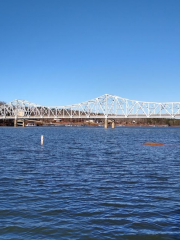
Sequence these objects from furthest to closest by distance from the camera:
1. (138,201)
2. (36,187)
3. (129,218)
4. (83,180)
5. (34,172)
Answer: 1. (34,172)
2. (83,180)
3. (36,187)
4. (138,201)
5. (129,218)

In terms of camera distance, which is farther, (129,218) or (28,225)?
(129,218)

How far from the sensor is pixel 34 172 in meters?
18.2

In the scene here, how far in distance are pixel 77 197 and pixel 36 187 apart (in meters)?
2.51

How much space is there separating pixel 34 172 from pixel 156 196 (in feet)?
26.0

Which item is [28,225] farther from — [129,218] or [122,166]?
[122,166]

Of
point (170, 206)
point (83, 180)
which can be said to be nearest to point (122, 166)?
point (83, 180)

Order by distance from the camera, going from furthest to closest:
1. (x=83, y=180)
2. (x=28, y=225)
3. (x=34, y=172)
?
(x=34, y=172), (x=83, y=180), (x=28, y=225)

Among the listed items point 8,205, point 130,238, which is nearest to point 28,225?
point 8,205

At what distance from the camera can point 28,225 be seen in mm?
9336

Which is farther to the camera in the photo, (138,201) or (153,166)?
(153,166)

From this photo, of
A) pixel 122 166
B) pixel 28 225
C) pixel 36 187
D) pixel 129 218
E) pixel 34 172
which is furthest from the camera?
pixel 122 166

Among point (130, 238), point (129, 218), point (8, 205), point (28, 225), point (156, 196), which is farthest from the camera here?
point (156, 196)

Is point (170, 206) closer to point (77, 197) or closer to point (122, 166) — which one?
point (77, 197)

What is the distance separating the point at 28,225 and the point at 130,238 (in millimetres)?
2995
